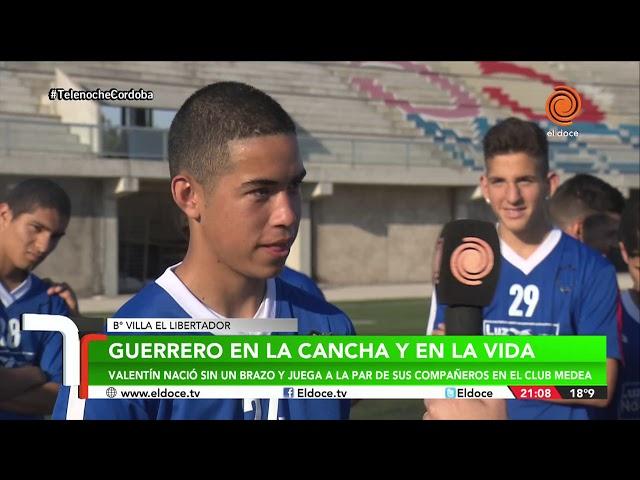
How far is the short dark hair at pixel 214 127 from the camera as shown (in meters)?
3.44

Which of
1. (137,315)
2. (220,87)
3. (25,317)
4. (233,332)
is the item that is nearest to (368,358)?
(233,332)

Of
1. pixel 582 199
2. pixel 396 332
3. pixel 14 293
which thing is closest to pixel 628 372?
pixel 582 199

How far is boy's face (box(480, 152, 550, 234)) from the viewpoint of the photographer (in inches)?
163

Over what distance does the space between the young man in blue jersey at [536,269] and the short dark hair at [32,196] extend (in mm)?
2187

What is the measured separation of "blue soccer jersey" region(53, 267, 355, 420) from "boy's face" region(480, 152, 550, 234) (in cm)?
102

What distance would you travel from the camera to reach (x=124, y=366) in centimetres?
374

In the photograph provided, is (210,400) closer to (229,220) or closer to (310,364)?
(310,364)

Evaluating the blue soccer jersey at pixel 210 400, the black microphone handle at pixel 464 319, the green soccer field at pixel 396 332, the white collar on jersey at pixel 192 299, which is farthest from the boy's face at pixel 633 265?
the black microphone handle at pixel 464 319

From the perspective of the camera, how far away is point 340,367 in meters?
3.77

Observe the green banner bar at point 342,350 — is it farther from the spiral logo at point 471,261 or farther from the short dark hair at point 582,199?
the spiral logo at point 471,261

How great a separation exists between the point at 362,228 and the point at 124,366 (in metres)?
1.88

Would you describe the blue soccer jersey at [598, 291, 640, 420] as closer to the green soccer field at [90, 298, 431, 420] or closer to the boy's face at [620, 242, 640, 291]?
the boy's face at [620, 242, 640, 291]

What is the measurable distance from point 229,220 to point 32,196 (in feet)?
3.92

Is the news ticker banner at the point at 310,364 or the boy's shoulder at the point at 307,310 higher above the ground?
the boy's shoulder at the point at 307,310
